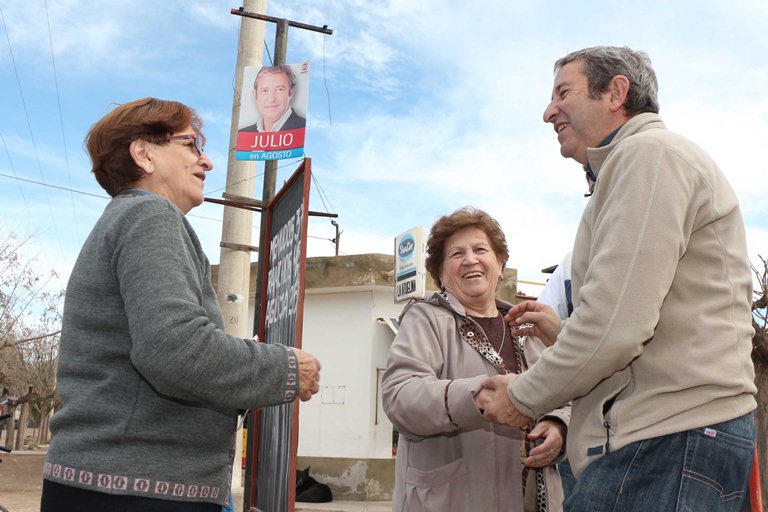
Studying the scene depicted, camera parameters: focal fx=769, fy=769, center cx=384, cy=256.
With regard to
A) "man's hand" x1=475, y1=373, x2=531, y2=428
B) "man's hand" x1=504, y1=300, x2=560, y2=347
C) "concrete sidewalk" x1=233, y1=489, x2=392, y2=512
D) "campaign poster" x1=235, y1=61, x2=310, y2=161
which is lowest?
"concrete sidewalk" x1=233, y1=489, x2=392, y2=512

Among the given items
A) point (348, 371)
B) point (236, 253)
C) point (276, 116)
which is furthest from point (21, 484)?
point (276, 116)

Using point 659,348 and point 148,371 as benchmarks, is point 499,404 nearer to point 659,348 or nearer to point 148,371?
point 659,348

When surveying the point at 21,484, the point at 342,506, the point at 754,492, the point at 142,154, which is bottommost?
the point at 21,484

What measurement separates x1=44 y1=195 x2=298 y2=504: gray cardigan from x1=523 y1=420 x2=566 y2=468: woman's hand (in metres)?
1.27

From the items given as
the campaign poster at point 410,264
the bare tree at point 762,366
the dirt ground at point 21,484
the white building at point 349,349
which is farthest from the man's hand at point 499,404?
the white building at point 349,349

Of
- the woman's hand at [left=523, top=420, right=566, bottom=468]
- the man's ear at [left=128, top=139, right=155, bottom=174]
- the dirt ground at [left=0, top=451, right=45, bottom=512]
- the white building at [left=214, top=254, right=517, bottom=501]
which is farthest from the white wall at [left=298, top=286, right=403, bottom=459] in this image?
the man's ear at [left=128, top=139, right=155, bottom=174]

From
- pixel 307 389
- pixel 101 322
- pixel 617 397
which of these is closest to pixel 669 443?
pixel 617 397

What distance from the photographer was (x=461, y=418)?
268cm

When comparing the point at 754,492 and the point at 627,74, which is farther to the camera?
the point at 627,74

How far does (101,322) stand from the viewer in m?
1.97

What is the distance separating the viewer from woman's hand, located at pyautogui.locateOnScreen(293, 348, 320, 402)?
210 centimetres

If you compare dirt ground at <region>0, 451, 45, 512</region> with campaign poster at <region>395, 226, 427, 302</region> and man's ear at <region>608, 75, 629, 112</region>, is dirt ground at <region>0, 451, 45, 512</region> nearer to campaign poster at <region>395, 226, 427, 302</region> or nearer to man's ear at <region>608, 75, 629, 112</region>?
campaign poster at <region>395, 226, 427, 302</region>

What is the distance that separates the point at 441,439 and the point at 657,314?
1.34 metres

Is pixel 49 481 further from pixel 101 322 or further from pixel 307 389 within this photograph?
pixel 307 389
